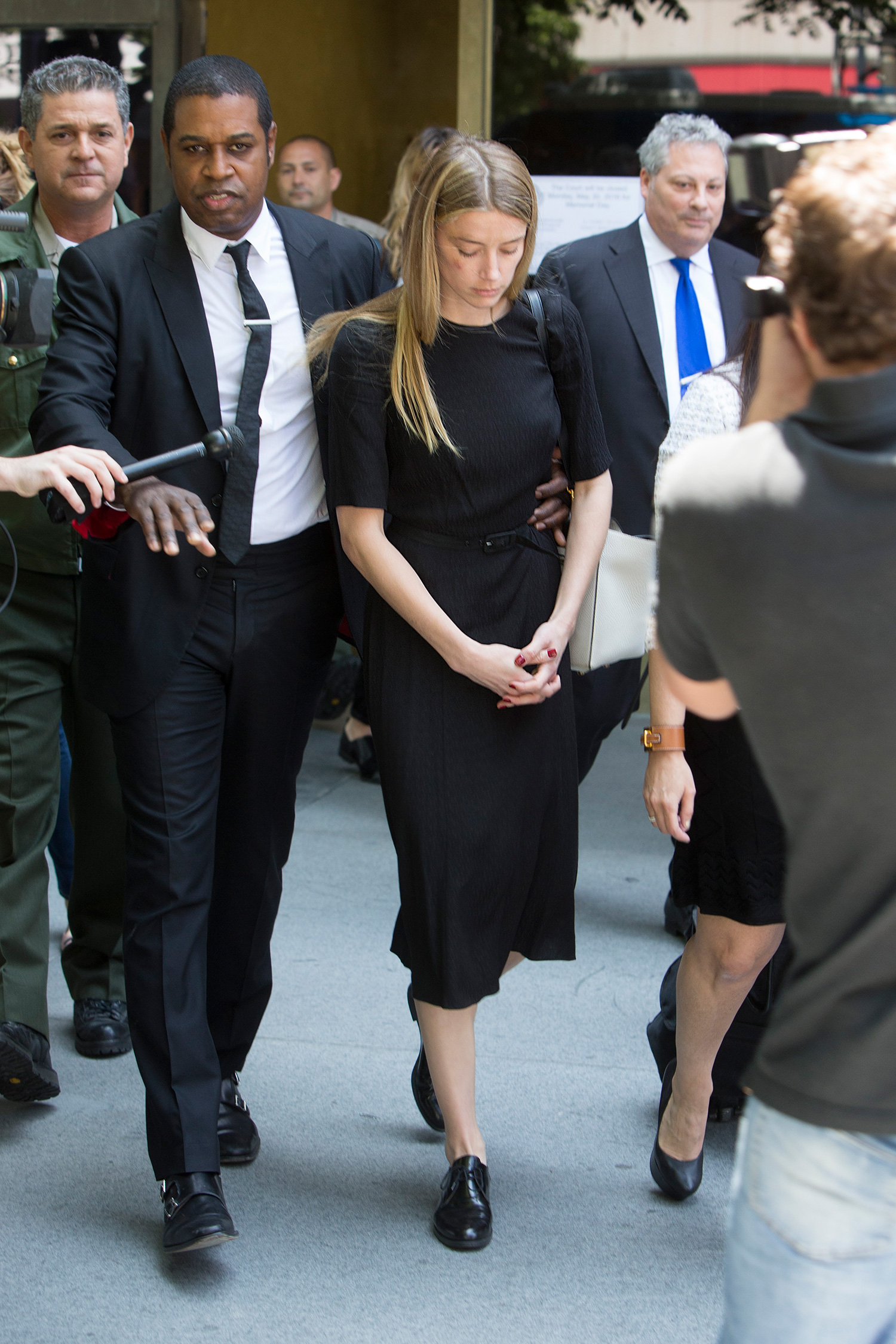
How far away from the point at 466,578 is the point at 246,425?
491 mm

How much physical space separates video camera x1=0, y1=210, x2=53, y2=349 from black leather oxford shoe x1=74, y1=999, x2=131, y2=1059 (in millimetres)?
1641

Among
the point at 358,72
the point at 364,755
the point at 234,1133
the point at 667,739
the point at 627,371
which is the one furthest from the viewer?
the point at 358,72

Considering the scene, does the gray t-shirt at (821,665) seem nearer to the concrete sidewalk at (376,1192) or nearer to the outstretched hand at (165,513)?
the outstretched hand at (165,513)

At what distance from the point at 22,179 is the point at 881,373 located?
3280mm

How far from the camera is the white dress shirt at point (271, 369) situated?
2715 millimetres

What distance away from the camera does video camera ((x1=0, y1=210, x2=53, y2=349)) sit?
2365mm

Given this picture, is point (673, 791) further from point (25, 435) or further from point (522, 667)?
point (25, 435)

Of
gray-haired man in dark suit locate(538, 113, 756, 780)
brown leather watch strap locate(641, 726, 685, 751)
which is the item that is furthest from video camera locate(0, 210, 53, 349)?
gray-haired man in dark suit locate(538, 113, 756, 780)

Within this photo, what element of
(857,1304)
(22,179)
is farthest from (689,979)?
(22,179)

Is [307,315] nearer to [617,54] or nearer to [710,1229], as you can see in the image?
[710,1229]

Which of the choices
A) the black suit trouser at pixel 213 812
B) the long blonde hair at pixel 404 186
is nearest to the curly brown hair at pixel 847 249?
the black suit trouser at pixel 213 812

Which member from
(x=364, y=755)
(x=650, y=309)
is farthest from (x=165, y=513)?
(x=364, y=755)

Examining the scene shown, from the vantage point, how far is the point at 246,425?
2672 mm

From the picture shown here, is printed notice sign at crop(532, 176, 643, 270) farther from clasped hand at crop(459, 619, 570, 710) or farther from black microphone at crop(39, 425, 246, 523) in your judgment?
black microphone at crop(39, 425, 246, 523)
